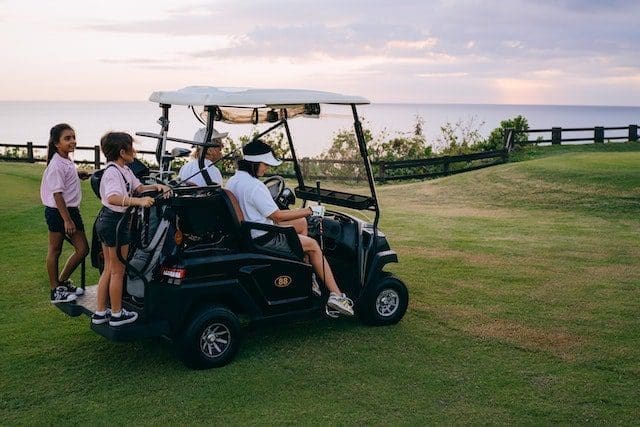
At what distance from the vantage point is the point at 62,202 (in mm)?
6023

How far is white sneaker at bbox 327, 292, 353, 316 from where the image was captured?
19.4 ft

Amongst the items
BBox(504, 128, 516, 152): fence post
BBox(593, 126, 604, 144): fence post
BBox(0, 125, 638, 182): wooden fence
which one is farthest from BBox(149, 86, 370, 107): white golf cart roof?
BBox(593, 126, 604, 144): fence post

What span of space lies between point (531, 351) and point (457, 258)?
358 centimetres

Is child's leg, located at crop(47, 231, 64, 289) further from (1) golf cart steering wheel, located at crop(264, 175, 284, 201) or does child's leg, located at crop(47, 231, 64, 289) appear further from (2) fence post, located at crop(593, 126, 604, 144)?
(2) fence post, located at crop(593, 126, 604, 144)

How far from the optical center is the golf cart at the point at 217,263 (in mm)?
5273

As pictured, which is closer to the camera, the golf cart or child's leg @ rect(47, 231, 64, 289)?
the golf cart

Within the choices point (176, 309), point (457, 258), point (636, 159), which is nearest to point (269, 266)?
point (176, 309)

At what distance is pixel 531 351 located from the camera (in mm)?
5883

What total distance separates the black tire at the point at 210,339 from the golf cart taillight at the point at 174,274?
298 millimetres

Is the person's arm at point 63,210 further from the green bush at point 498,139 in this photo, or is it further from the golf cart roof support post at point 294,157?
the green bush at point 498,139

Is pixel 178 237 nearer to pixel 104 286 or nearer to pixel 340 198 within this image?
pixel 104 286

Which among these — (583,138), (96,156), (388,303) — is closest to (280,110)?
(388,303)

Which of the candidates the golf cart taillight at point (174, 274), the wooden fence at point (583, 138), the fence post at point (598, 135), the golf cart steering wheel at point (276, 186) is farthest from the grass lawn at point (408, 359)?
the fence post at point (598, 135)

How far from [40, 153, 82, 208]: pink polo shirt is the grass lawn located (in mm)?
1102
